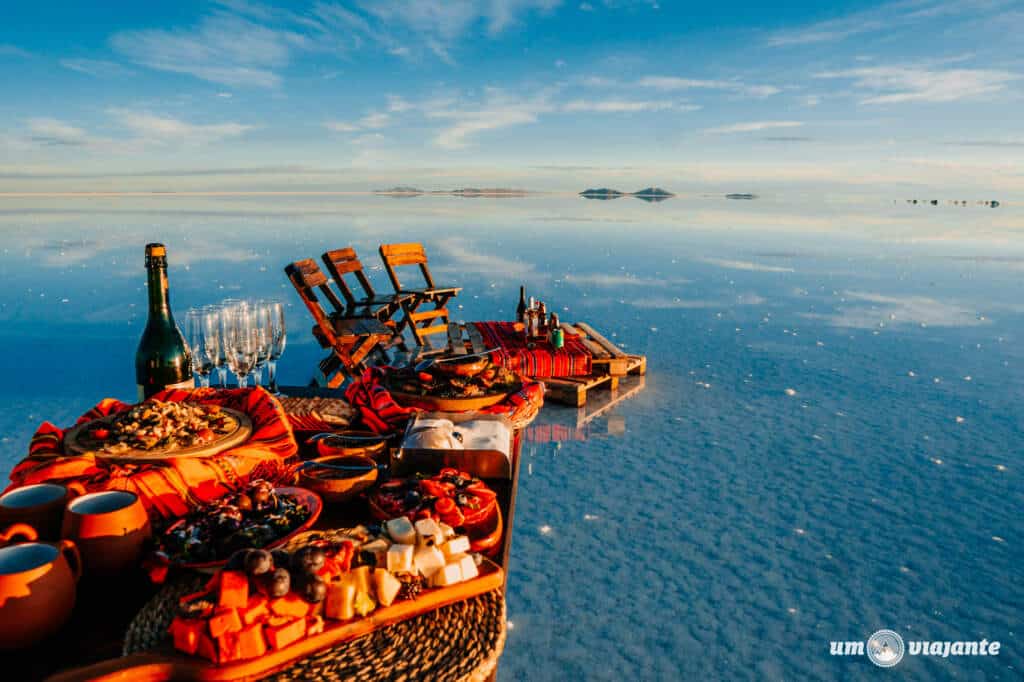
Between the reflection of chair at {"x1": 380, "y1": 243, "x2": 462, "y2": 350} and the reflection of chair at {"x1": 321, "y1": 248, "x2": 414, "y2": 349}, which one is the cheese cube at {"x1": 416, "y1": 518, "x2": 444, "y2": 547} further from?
the reflection of chair at {"x1": 380, "y1": 243, "x2": 462, "y2": 350}

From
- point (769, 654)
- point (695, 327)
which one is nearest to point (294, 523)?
point (769, 654)

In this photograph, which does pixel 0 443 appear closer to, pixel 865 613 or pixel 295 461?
pixel 295 461

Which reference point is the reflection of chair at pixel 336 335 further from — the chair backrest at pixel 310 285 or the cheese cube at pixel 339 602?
the cheese cube at pixel 339 602

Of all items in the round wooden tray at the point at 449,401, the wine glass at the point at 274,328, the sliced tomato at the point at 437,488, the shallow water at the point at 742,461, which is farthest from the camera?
the shallow water at the point at 742,461

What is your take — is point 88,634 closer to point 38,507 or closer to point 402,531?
point 38,507

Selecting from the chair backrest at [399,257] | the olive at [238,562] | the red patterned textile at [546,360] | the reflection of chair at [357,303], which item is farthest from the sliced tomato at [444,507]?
the chair backrest at [399,257]

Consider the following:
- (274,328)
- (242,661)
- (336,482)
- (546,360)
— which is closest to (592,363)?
(546,360)
